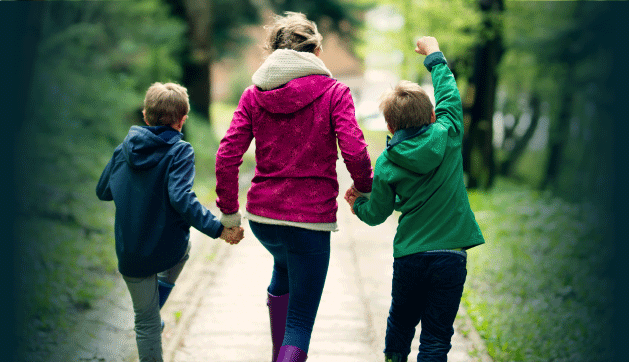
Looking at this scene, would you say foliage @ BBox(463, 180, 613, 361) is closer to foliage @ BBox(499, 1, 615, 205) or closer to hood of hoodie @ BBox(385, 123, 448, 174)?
hood of hoodie @ BBox(385, 123, 448, 174)

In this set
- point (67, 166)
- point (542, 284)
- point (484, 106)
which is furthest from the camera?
point (484, 106)

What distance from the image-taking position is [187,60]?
530 inches

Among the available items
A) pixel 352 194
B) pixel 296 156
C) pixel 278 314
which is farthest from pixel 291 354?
pixel 296 156

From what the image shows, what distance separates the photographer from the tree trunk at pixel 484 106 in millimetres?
10055

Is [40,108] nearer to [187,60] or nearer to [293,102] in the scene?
[293,102]

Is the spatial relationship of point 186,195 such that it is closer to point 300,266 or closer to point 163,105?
point 163,105

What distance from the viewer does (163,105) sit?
118 inches

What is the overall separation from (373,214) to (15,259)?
3726mm

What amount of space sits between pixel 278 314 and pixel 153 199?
3.11ft

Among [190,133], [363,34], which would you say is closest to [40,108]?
[190,133]

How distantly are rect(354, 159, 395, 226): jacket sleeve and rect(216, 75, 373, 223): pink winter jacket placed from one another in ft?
0.41

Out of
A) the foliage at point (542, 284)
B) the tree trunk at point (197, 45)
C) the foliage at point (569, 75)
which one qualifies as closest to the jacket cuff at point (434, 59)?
the foliage at point (542, 284)

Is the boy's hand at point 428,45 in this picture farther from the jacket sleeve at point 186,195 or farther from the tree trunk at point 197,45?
the tree trunk at point 197,45

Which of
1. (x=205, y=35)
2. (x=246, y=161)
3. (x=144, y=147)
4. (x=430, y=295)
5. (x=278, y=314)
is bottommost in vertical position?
A: (x=246, y=161)
